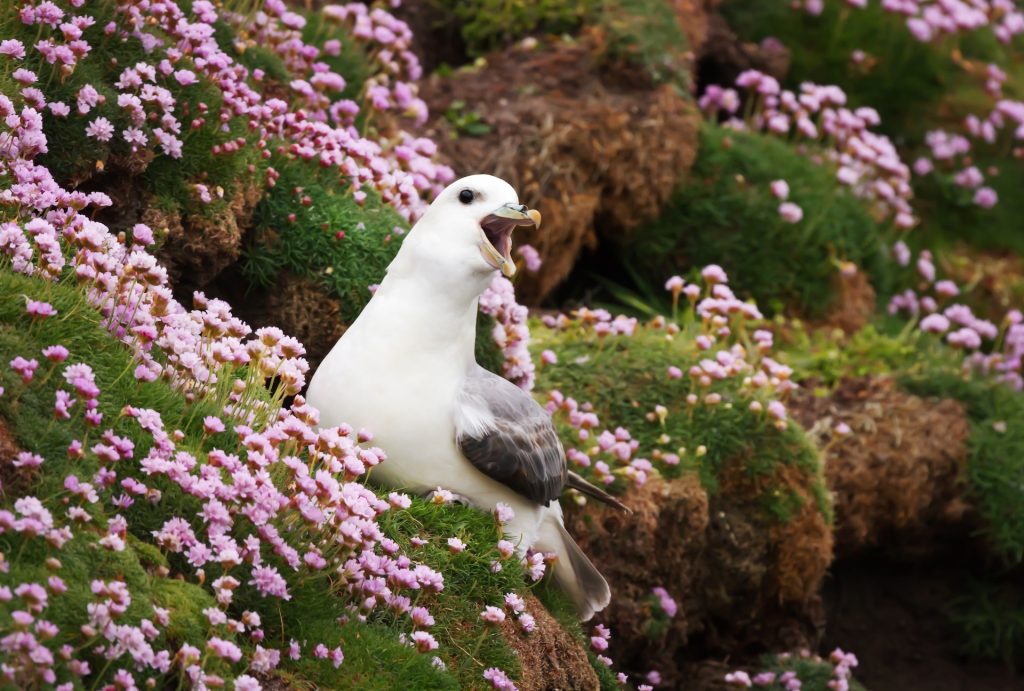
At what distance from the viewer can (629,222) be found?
791cm

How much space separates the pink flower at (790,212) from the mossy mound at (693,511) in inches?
71.5

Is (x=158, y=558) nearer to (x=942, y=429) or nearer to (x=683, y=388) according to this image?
(x=683, y=388)

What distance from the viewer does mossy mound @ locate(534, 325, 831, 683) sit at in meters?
5.58

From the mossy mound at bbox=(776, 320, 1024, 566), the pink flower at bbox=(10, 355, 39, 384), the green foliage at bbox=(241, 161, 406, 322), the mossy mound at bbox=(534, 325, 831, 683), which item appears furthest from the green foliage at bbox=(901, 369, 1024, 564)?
the pink flower at bbox=(10, 355, 39, 384)

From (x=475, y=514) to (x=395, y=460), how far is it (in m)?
0.32

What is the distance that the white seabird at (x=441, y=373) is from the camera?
3982mm

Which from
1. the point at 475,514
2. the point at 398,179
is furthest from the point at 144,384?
the point at 398,179

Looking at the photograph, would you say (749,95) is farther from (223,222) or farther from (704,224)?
(223,222)

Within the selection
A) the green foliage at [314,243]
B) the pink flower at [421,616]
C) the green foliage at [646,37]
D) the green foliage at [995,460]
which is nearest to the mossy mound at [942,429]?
the green foliage at [995,460]

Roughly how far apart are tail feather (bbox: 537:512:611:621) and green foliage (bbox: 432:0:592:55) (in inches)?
165

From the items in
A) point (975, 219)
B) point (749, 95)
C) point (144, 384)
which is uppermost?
point (144, 384)

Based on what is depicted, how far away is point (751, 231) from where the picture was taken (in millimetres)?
8109

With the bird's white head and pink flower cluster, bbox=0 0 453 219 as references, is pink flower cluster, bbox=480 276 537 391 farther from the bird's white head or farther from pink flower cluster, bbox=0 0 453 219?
the bird's white head

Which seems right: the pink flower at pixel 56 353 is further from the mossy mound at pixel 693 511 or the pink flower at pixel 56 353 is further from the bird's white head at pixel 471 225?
the mossy mound at pixel 693 511
